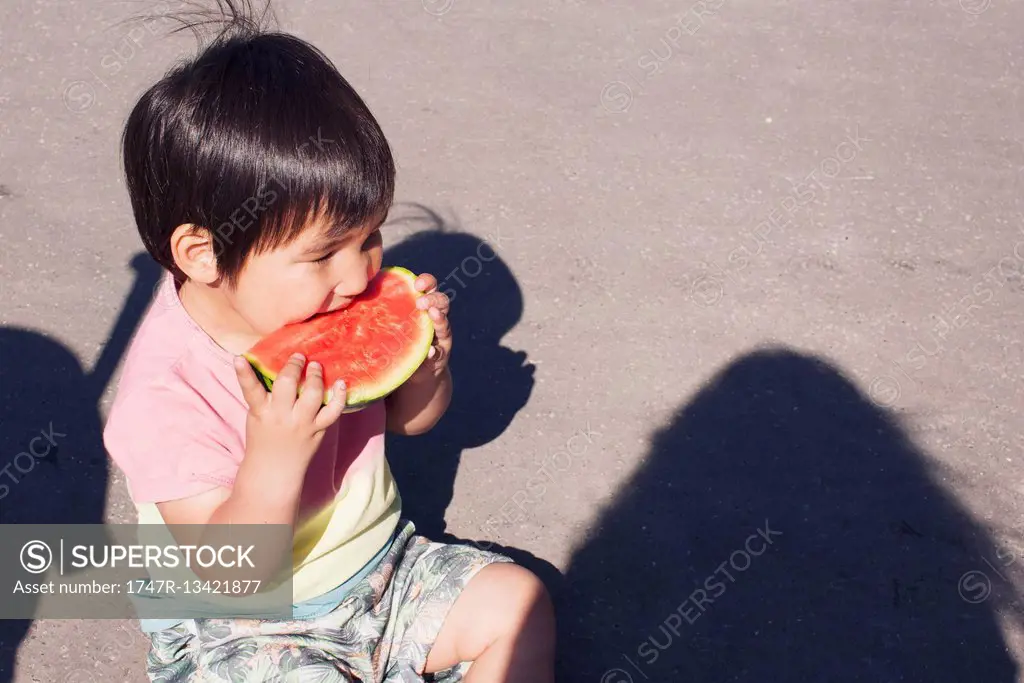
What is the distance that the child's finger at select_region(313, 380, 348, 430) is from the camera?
6.26ft

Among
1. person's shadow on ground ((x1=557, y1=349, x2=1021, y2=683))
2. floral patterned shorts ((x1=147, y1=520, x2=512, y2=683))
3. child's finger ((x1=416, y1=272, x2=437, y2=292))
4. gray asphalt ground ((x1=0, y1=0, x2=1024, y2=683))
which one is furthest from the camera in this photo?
gray asphalt ground ((x1=0, y1=0, x2=1024, y2=683))

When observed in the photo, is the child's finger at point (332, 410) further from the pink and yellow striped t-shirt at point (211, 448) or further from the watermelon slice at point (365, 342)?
the pink and yellow striped t-shirt at point (211, 448)

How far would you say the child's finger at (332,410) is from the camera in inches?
75.1

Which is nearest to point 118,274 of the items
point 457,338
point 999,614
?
point 457,338

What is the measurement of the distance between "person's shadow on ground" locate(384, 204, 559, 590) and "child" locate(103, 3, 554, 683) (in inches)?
19.7

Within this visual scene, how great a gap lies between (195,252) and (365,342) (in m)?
0.40

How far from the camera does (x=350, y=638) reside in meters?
2.21

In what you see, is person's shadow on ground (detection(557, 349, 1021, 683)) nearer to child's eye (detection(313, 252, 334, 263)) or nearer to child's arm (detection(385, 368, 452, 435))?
child's arm (detection(385, 368, 452, 435))

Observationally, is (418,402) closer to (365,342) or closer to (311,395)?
(365,342)

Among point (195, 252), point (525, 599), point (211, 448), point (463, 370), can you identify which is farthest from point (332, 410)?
point (463, 370)


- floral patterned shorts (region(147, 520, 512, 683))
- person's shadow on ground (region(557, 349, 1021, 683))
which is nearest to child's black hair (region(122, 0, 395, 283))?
floral patterned shorts (region(147, 520, 512, 683))

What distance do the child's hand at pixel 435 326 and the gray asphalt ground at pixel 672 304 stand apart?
61 centimetres

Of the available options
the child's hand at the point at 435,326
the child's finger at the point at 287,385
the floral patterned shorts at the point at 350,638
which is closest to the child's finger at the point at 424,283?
the child's hand at the point at 435,326

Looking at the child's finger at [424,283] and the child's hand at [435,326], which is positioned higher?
the child's finger at [424,283]
